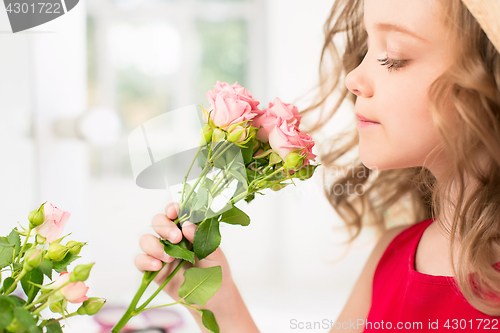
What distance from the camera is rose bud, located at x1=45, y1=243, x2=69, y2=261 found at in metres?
0.30

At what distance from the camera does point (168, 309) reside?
0.98m

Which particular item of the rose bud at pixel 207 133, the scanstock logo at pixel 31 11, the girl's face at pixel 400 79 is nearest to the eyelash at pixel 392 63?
the girl's face at pixel 400 79

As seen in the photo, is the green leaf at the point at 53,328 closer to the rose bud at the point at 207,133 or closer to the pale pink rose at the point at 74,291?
the pale pink rose at the point at 74,291

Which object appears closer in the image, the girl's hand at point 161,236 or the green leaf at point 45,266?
the green leaf at point 45,266

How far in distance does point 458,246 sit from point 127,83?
3.64ft

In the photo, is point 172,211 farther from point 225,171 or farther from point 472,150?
point 472,150

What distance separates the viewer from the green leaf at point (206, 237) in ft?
1.32

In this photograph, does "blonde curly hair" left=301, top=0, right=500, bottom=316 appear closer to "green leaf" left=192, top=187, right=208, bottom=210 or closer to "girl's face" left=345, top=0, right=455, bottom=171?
"girl's face" left=345, top=0, right=455, bottom=171

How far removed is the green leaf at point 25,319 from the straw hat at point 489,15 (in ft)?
1.57

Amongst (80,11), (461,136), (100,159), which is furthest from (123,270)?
(461,136)

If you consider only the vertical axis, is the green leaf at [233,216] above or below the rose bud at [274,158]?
below

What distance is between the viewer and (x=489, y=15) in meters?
0.38

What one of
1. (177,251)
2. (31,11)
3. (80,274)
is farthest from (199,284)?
(31,11)

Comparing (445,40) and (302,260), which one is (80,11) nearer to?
(445,40)
